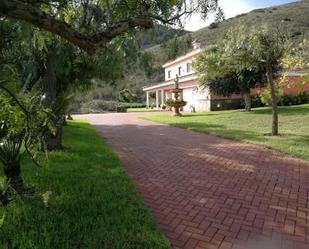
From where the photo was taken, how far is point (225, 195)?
6.84m

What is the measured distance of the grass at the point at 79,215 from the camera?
15.2 feet

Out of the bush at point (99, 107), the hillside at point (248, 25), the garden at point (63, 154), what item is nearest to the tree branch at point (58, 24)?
the garden at point (63, 154)

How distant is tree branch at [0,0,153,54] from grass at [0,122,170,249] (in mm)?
1752

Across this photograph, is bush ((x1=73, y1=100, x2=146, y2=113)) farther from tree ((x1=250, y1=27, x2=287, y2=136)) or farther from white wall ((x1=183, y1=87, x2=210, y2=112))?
tree ((x1=250, y1=27, x2=287, y2=136))

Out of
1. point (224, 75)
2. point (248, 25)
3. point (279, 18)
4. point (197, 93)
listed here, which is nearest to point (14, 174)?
point (224, 75)

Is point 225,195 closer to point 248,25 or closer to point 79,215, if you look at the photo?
point 79,215

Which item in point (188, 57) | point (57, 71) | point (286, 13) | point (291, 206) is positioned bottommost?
point (291, 206)

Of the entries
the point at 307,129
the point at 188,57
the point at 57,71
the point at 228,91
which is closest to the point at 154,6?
the point at 57,71

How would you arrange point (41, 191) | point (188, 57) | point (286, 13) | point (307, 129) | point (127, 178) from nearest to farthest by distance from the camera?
point (41, 191), point (127, 178), point (307, 129), point (188, 57), point (286, 13)

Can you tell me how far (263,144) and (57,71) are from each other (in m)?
6.96

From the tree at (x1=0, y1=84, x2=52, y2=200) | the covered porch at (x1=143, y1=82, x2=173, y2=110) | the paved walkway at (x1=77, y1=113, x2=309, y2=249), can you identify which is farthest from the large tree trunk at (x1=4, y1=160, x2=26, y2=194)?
the covered porch at (x1=143, y1=82, x2=173, y2=110)

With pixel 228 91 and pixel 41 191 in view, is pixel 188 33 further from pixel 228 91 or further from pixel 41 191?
pixel 228 91

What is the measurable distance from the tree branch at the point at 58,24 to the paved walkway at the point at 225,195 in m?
2.62

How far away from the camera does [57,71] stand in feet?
40.2
